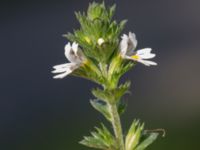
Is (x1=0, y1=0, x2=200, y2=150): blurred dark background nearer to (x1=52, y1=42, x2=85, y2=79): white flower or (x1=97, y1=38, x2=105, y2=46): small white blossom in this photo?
(x1=52, y1=42, x2=85, y2=79): white flower

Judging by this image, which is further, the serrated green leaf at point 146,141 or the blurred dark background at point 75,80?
the blurred dark background at point 75,80

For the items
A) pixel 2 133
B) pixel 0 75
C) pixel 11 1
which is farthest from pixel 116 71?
pixel 11 1

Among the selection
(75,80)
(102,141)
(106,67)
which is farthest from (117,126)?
(75,80)

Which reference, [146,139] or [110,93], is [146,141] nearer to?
[146,139]

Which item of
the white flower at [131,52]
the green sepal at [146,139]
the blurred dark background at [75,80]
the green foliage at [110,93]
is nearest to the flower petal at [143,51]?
the white flower at [131,52]

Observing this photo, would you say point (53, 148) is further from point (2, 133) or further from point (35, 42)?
point (35, 42)

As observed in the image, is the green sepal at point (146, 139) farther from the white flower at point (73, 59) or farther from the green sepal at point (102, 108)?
the white flower at point (73, 59)
